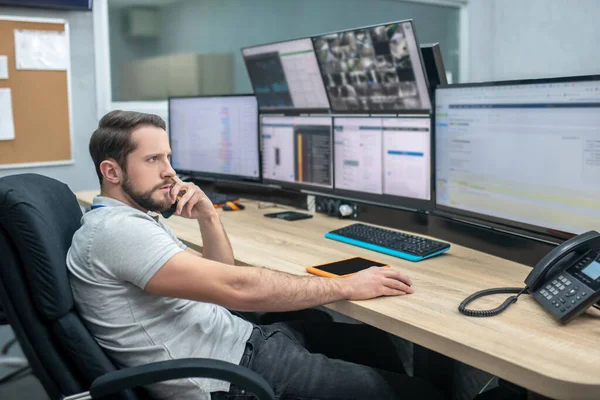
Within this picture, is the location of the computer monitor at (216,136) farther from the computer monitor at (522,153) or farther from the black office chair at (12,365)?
the black office chair at (12,365)

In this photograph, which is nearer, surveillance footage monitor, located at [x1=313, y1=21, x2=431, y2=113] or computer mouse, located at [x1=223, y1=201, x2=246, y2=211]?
surveillance footage monitor, located at [x1=313, y1=21, x2=431, y2=113]

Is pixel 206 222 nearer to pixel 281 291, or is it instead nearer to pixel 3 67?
pixel 281 291

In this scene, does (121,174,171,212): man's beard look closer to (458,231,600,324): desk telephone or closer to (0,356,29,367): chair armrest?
(458,231,600,324): desk telephone

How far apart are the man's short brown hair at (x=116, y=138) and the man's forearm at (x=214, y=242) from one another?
402mm

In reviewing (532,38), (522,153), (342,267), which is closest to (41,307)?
(342,267)

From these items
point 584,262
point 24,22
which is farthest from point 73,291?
point 24,22

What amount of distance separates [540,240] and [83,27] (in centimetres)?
241

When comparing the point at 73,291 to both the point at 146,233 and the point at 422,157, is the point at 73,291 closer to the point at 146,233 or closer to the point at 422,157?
the point at 146,233

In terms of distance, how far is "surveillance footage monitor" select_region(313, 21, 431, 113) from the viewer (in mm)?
1953

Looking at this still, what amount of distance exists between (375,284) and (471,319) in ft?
0.79

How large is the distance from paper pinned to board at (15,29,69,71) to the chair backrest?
1835 millimetres

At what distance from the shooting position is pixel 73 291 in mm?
1313

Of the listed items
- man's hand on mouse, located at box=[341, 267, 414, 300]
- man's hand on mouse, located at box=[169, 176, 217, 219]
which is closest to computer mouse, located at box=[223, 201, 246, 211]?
man's hand on mouse, located at box=[169, 176, 217, 219]

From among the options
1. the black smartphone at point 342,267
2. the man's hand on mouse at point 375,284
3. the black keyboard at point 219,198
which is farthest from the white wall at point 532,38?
the man's hand on mouse at point 375,284
